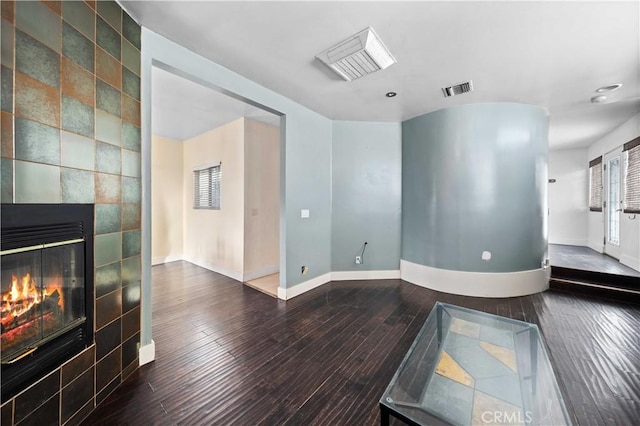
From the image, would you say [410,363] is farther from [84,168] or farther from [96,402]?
[84,168]

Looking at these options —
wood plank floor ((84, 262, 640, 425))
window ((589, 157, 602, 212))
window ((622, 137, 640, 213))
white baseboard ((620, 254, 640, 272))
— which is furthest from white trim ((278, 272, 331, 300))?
window ((589, 157, 602, 212))

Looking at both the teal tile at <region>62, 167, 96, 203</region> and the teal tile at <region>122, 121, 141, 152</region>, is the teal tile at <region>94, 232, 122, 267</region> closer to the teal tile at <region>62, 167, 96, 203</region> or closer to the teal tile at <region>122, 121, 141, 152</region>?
the teal tile at <region>62, 167, 96, 203</region>

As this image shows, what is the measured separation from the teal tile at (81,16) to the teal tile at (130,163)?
71 cm

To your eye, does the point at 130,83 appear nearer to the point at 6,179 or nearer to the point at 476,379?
the point at 6,179

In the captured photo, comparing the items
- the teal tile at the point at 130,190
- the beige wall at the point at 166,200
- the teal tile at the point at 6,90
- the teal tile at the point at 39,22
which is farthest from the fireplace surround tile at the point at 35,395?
the beige wall at the point at 166,200

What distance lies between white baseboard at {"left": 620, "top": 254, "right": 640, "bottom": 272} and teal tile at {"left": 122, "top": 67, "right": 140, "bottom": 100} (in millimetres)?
6826

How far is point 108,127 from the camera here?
163cm

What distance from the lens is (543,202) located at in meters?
3.66

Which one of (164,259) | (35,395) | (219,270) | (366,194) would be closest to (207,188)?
(219,270)

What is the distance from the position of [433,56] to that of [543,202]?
2.95m

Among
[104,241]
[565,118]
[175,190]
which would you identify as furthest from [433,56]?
[175,190]

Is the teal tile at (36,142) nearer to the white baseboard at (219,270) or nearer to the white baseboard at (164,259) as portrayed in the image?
the white baseboard at (219,270)

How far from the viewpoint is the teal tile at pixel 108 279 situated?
1.58 m

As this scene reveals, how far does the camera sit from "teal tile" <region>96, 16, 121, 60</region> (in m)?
1.57
